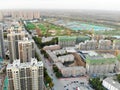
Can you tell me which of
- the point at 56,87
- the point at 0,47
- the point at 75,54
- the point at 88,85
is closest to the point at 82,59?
the point at 75,54

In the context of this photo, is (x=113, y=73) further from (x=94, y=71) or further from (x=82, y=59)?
(x=82, y=59)

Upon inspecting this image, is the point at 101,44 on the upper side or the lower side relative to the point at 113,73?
upper

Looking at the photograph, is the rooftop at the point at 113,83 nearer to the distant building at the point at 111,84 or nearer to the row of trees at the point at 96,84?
the distant building at the point at 111,84

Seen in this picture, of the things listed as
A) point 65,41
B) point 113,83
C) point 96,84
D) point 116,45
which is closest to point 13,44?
point 96,84

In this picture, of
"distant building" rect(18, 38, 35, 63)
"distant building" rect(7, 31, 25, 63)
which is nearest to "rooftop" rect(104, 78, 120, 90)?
"distant building" rect(18, 38, 35, 63)

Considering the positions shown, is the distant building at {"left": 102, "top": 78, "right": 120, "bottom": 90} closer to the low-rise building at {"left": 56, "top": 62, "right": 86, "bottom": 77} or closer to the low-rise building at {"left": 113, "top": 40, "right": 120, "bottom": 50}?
the low-rise building at {"left": 56, "top": 62, "right": 86, "bottom": 77}

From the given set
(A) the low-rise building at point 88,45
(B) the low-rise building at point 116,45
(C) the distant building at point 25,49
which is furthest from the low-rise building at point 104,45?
(C) the distant building at point 25,49

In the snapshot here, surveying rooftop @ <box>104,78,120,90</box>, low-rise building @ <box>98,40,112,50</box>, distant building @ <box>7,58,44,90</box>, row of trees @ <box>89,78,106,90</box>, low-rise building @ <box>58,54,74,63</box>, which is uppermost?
distant building @ <box>7,58,44,90</box>

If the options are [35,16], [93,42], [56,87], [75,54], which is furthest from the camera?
[35,16]
